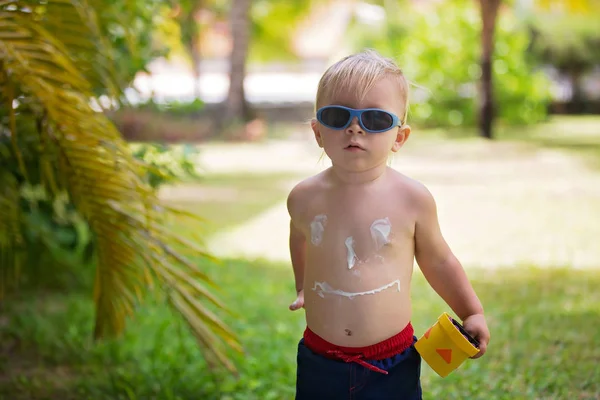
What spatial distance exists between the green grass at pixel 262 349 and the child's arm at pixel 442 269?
3.97ft

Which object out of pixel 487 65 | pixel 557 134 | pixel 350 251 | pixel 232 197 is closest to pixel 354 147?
pixel 350 251

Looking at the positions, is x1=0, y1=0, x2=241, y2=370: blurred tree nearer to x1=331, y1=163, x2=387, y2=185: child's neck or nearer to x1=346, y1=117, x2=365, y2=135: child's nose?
x1=331, y1=163, x2=387, y2=185: child's neck

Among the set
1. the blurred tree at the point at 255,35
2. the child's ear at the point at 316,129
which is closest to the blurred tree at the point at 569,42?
the blurred tree at the point at 255,35

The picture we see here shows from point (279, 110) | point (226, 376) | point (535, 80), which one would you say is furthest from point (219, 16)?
point (226, 376)

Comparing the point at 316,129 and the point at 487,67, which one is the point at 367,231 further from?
the point at 487,67

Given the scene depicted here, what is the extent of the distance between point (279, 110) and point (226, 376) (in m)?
19.2

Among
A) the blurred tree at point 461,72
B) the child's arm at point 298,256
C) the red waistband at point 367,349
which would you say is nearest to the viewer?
the red waistband at point 367,349

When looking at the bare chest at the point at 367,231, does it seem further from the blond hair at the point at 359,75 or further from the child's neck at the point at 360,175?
the blond hair at the point at 359,75

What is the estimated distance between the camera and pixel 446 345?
1.95m

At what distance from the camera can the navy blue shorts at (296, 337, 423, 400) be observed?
2035 millimetres

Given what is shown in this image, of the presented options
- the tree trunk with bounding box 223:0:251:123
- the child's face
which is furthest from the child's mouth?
the tree trunk with bounding box 223:0:251:123

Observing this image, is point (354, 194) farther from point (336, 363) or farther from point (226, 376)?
point (226, 376)

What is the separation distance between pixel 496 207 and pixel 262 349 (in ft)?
15.1

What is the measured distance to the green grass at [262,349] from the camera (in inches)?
130
